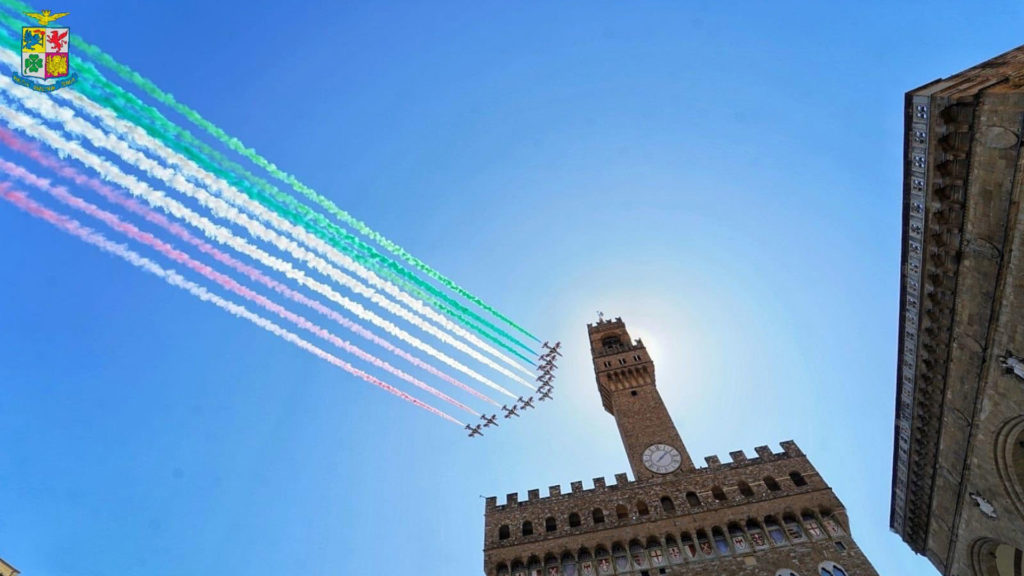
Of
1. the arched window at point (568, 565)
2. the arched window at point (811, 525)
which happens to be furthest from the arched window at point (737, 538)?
the arched window at point (568, 565)

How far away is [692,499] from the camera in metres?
35.5

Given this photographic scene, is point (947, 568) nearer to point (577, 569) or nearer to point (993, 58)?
point (577, 569)

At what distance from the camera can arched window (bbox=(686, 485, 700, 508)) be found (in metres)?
35.1

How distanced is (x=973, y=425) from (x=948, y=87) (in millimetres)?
15758

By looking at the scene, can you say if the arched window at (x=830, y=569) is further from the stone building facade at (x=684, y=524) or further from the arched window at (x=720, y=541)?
the arched window at (x=720, y=541)

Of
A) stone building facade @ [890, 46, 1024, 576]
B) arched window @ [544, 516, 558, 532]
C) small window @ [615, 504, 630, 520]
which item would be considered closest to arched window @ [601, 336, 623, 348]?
small window @ [615, 504, 630, 520]

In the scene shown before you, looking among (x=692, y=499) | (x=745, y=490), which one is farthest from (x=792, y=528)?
(x=692, y=499)

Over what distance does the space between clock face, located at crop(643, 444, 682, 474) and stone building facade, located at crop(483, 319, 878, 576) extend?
0.24ft

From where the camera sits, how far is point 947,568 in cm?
3184

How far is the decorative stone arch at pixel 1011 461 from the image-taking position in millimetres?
23641

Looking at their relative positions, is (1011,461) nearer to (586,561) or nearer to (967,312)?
(967,312)

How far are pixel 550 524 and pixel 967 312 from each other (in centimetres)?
2619

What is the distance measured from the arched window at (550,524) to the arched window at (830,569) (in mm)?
15439

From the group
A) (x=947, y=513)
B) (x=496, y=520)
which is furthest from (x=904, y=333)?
(x=496, y=520)
